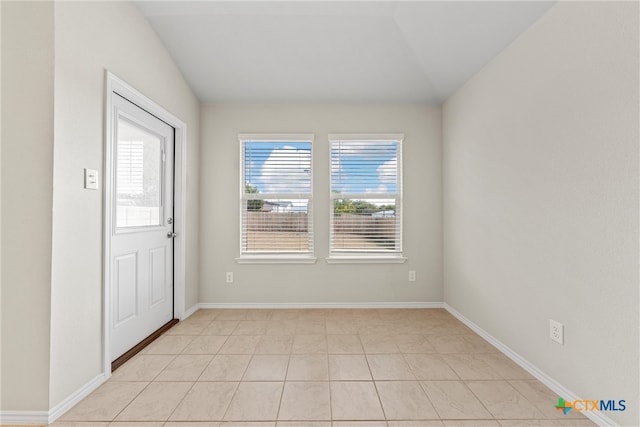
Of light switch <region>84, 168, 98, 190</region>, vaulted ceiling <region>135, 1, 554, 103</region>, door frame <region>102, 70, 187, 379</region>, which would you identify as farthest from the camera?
vaulted ceiling <region>135, 1, 554, 103</region>

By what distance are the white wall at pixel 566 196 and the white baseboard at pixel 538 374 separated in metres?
0.04

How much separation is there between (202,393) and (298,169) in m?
2.47

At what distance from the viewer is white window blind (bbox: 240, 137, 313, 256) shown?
12.1 ft

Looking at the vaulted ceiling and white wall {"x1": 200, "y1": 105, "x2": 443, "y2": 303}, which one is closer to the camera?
the vaulted ceiling

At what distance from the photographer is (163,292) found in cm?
306

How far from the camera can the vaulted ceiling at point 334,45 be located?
246 centimetres

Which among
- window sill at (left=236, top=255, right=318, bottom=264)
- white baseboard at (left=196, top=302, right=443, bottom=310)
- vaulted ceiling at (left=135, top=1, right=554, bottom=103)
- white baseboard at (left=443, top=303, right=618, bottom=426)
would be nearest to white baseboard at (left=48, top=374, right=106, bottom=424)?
white baseboard at (left=196, top=302, right=443, bottom=310)

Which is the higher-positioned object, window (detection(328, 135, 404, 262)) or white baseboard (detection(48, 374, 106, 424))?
window (detection(328, 135, 404, 262))

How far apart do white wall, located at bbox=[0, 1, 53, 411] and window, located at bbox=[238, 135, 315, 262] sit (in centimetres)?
209

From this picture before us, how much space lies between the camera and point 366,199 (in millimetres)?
3713

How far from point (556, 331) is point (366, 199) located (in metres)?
2.20

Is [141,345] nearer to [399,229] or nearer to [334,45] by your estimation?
[399,229]

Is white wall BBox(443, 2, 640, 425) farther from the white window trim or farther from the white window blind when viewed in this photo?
the white window blind

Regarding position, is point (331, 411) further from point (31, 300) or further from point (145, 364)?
point (31, 300)
